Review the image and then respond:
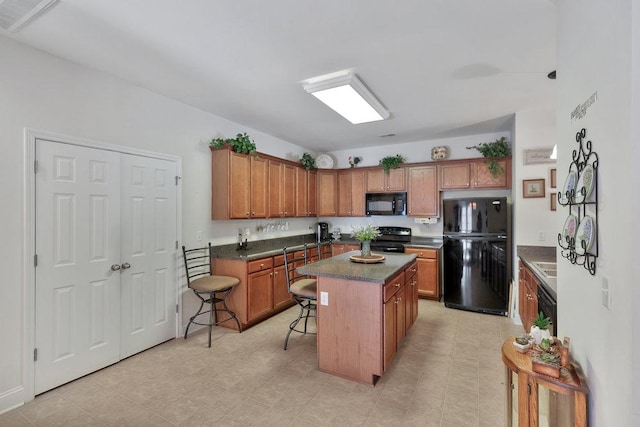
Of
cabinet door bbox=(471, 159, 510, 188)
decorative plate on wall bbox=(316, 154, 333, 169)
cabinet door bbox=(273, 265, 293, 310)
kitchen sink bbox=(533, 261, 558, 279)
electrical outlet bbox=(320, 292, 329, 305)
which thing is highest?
decorative plate on wall bbox=(316, 154, 333, 169)

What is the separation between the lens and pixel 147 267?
3.16 meters

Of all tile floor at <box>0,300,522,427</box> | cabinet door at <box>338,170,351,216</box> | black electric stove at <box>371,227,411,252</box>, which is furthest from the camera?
cabinet door at <box>338,170,351,216</box>

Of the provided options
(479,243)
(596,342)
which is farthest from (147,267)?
(479,243)

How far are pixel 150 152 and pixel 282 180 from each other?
2085 mm

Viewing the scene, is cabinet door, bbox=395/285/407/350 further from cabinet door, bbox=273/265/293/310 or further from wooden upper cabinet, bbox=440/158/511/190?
wooden upper cabinet, bbox=440/158/511/190

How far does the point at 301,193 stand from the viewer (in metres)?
5.37

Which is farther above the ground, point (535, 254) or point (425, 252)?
point (535, 254)

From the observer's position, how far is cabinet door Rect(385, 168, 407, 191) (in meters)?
5.24


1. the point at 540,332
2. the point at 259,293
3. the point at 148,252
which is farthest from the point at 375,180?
the point at 540,332

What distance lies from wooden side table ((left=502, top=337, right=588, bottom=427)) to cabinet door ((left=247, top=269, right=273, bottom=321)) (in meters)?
2.80

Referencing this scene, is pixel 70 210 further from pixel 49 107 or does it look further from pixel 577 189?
pixel 577 189

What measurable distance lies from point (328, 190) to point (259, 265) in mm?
2538

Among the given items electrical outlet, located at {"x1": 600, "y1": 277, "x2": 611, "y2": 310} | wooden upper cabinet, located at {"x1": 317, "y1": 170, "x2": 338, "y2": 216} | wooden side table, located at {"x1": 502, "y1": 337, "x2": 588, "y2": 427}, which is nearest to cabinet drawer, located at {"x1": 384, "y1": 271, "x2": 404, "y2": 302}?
wooden side table, located at {"x1": 502, "y1": 337, "x2": 588, "y2": 427}

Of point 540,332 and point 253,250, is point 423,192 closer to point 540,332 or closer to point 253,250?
point 253,250
